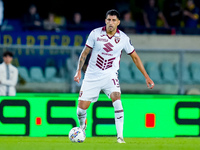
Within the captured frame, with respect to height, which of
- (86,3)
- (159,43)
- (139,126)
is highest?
(86,3)

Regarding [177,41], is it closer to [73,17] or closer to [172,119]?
[73,17]

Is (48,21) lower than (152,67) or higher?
higher

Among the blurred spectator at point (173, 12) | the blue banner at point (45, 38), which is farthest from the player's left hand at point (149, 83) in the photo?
the blurred spectator at point (173, 12)

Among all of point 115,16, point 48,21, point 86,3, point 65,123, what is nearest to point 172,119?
point 65,123

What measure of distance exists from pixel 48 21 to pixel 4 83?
506cm

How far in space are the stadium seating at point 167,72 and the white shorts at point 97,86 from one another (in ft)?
16.4

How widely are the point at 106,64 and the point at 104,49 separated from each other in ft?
0.76

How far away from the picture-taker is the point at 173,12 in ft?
56.7

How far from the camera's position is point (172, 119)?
1099 centimetres

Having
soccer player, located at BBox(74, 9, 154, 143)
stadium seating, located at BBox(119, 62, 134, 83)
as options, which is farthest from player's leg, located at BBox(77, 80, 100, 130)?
stadium seating, located at BBox(119, 62, 134, 83)

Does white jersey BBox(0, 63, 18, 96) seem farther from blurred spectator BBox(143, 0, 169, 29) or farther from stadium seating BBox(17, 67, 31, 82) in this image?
blurred spectator BBox(143, 0, 169, 29)

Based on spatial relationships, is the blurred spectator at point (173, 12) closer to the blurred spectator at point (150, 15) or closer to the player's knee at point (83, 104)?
the blurred spectator at point (150, 15)

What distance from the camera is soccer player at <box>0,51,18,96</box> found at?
40.7ft

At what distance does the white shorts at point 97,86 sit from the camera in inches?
351
